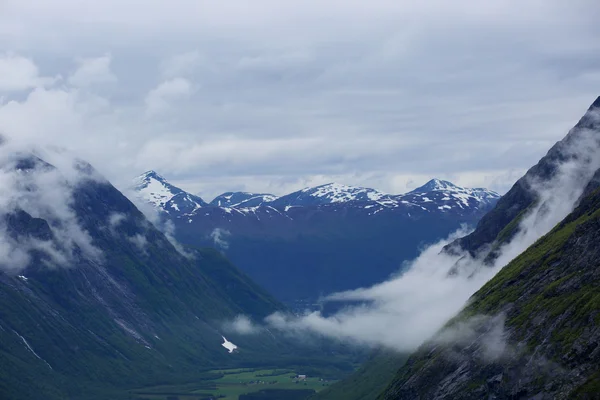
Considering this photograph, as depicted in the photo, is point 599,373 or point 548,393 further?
point 548,393
